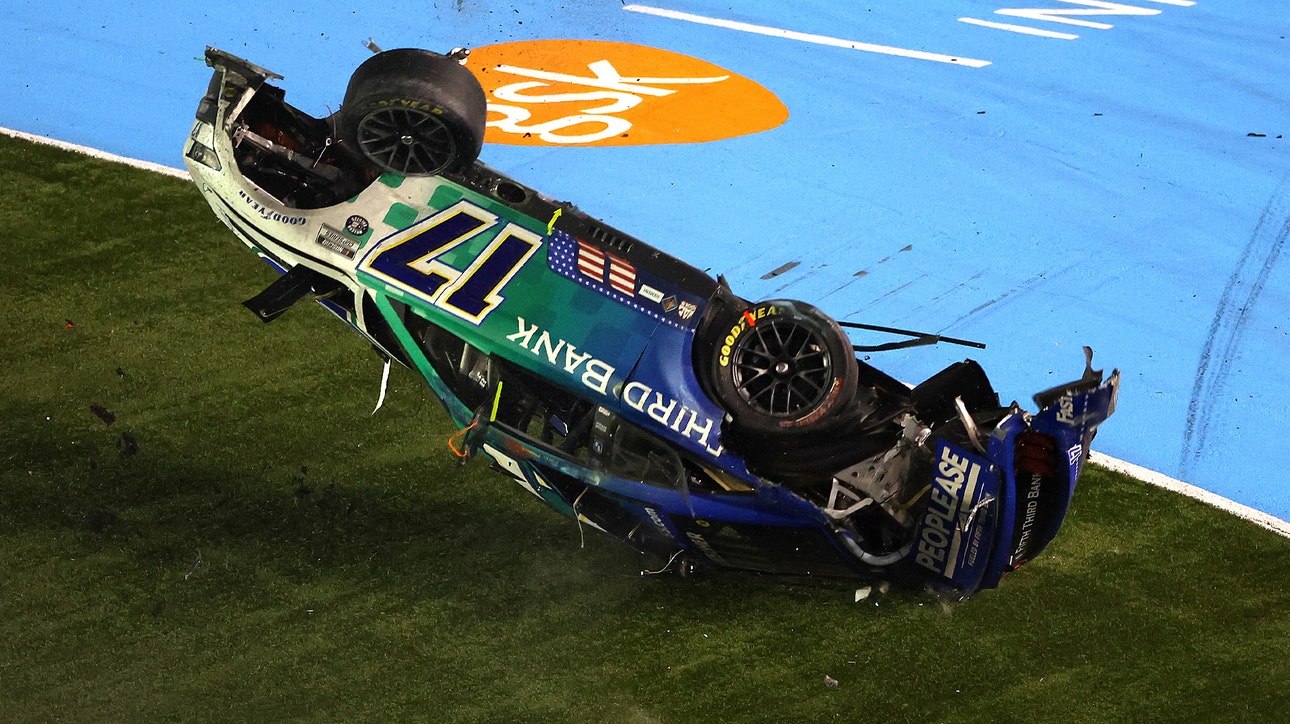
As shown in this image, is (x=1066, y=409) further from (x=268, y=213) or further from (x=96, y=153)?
(x=96, y=153)

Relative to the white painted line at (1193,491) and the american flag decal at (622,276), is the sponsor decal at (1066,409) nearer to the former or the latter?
the american flag decal at (622,276)

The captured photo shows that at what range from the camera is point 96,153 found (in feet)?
35.4

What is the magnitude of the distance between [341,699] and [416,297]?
1958mm

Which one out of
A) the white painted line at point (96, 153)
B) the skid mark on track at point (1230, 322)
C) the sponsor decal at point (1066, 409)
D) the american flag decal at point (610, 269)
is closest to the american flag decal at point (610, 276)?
the american flag decal at point (610, 269)

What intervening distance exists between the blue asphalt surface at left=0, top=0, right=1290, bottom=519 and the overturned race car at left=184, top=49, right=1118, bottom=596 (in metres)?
2.70

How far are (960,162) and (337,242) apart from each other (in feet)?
21.2

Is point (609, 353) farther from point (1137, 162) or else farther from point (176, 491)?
point (1137, 162)

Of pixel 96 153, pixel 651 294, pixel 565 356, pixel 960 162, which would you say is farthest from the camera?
pixel 960 162

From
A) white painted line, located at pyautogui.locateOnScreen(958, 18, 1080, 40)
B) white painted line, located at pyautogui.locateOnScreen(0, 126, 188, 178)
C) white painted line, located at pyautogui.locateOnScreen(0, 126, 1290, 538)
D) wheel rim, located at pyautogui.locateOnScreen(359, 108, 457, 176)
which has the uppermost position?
wheel rim, located at pyautogui.locateOnScreen(359, 108, 457, 176)

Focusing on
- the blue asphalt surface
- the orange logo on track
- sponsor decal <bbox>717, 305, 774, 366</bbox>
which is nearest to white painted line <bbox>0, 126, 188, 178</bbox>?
the blue asphalt surface

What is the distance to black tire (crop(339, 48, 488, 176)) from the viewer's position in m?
6.86

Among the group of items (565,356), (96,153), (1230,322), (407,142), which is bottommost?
(96,153)

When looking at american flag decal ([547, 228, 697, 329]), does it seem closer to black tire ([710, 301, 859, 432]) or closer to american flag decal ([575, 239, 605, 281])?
american flag decal ([575, 239, 605, 281])

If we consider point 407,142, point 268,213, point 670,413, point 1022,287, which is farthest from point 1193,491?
point 268,213
